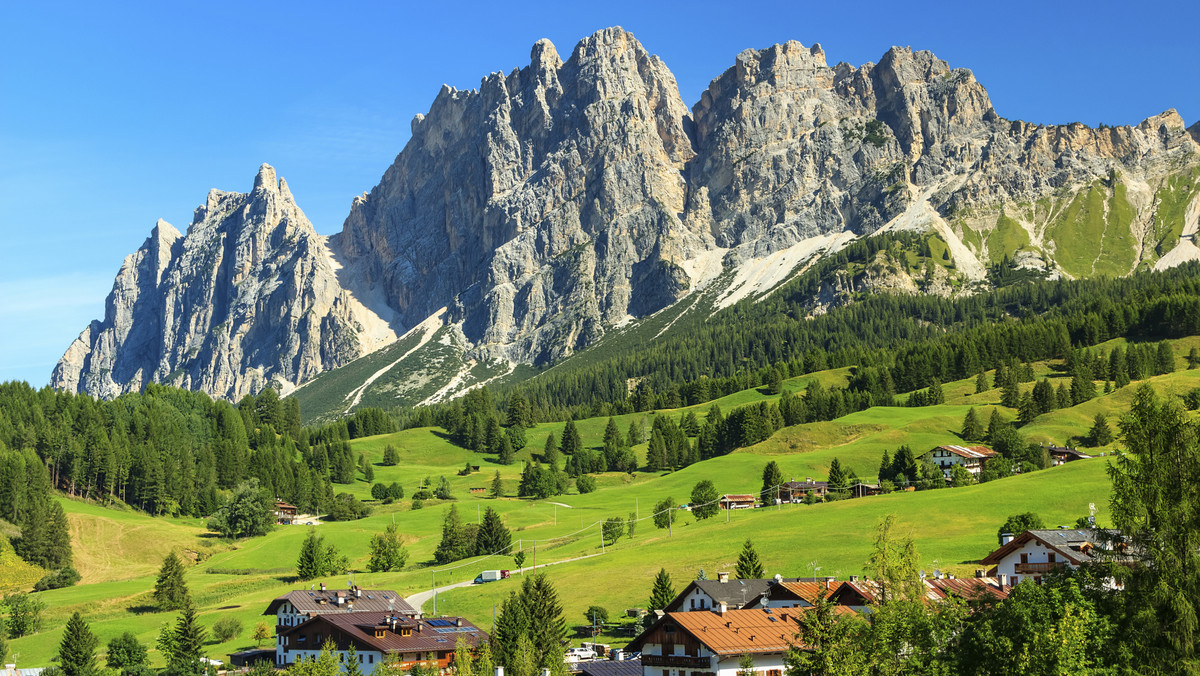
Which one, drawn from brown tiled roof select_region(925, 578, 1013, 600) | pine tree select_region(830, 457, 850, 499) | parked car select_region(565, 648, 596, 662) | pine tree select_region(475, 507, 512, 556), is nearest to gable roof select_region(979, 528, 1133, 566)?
brown tiled roof select_region(925, 578, 1013, 600)

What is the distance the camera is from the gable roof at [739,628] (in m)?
64.5

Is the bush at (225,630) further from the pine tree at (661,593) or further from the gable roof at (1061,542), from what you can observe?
the gable roof at (1061,542)

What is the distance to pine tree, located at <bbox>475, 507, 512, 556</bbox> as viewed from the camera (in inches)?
5940

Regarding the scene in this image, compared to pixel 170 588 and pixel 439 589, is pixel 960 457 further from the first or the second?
pixel 170 588

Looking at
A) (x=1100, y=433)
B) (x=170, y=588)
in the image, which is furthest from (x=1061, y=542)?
(x=1100, y=433)

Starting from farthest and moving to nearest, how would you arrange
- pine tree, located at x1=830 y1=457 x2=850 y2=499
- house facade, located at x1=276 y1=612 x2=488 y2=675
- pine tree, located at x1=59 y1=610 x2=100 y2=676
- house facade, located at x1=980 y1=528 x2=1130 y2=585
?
pine tree, located at x1=830 y1=457 x2=850 y2=499, pine tree, located at x1=59 y1=610 x2=100 y2=676, house facade, located at x1=276 y1=612 x2=488 y2=675, house facade, located at x1=980 y1=528 x2=1130 y2=585

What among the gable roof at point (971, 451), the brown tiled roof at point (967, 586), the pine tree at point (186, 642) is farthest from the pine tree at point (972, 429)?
the pine tree at point (186, 642)

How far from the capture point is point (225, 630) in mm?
108000

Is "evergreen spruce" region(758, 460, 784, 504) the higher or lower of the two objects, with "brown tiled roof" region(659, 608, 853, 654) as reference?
higher

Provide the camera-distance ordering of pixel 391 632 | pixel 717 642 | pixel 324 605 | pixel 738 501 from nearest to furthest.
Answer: pixel 717 642 < pixel 391 632 < pixel 324 605 < pixel 738 501

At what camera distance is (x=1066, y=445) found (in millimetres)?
177500

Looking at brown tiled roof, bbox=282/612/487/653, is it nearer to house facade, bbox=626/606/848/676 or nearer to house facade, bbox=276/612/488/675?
house facade, bbox=276/612/488/675

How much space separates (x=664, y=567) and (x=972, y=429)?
323ft

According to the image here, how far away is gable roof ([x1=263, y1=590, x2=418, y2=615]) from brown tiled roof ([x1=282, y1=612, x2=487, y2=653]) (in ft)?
11.7
